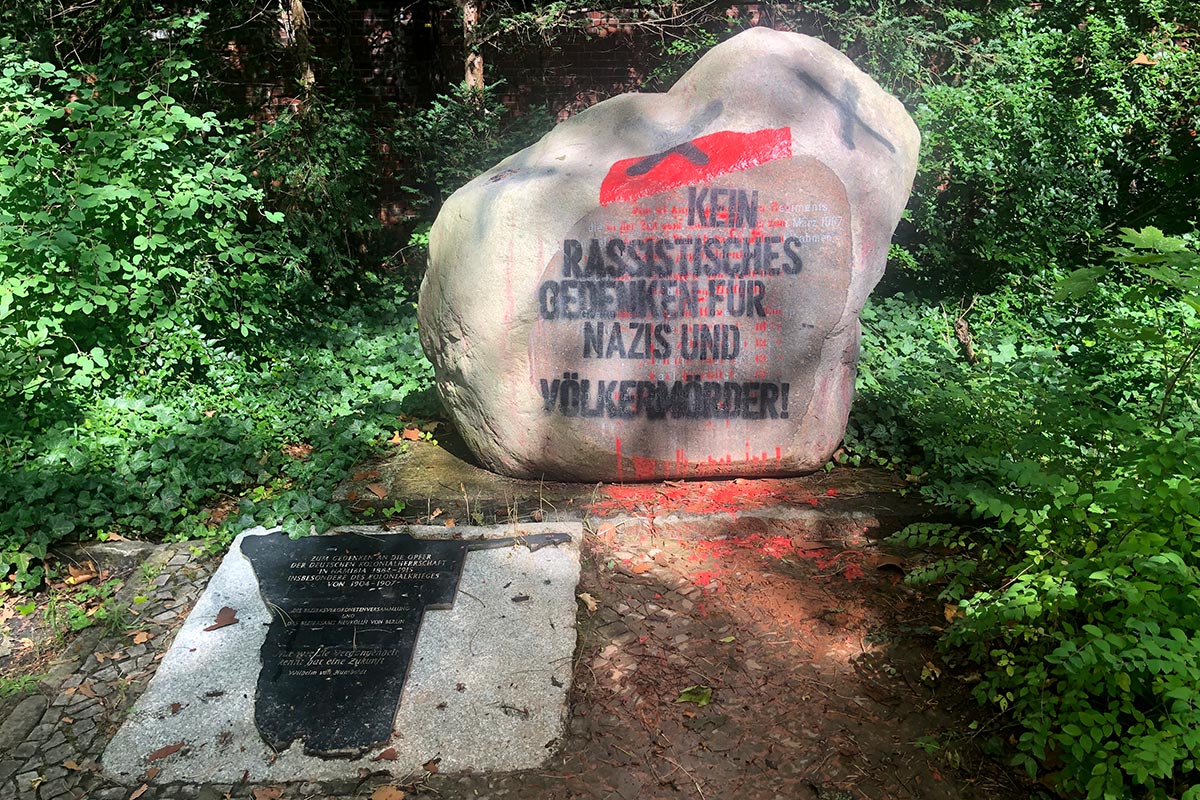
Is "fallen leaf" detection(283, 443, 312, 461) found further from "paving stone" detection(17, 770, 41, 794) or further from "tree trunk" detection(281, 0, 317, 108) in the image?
"tree trunk" detection(281, 0, 317, 108)

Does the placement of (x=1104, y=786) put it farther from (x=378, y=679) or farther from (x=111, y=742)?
(x=111, y=742)

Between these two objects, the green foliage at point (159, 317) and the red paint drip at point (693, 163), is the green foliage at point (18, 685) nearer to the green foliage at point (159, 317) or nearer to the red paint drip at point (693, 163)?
the green foliage at point (159, 317)

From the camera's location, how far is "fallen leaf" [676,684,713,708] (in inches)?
123

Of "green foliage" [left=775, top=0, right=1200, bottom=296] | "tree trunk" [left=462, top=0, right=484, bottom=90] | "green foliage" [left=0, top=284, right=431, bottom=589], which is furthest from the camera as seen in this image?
"tree trunk" [left=462, top=0, right=484, bottom=90]

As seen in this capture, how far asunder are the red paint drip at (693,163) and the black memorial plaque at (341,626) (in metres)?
1.87

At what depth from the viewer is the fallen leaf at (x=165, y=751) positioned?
9.66 ft

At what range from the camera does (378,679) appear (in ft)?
10.5

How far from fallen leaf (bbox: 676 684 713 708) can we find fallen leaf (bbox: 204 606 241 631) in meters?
1.79

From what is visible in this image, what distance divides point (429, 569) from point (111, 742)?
128cm

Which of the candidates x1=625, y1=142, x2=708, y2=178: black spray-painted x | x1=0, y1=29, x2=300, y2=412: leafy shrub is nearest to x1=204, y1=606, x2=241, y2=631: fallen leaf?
x1=0, y1=29, x2=300, y2=412: leafy shrub

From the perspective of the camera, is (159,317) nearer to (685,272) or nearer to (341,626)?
(341,626)

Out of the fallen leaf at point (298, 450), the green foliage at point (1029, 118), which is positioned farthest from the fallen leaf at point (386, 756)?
the green foliage at point (1029, 118)

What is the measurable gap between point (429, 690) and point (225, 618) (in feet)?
3.18

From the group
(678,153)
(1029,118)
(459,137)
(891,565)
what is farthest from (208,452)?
(1029,118)
